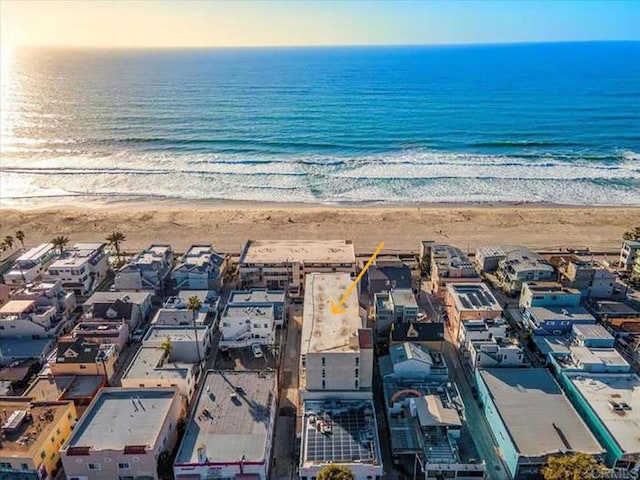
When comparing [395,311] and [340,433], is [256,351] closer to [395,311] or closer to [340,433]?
[395,311]

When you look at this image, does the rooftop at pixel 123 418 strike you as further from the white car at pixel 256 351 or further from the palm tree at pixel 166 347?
the white car at pixel 256 351

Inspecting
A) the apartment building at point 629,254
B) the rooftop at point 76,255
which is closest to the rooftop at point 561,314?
the apartment building at point 629,254

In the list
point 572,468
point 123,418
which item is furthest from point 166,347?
point 572,468

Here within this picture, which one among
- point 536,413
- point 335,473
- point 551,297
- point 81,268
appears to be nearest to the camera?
point 335,473

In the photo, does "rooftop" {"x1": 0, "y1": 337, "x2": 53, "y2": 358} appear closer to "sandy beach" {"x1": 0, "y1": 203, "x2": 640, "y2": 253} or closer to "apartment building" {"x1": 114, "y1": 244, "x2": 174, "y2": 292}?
"apartment building" {"x1": 114, "y1": 244, "x2": 174, "y2": 292}

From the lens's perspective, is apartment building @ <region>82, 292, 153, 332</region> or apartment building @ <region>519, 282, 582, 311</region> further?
apartment building @ <region>519, 282, 582, 311</region>

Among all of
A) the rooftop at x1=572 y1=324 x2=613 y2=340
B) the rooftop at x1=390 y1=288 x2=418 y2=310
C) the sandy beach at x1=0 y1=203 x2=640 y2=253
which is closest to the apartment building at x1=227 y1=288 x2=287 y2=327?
the rooftop at x1=390 y1=288 x2=418 y2=310

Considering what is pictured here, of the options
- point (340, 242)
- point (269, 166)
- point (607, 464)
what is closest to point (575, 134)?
point (269, 166)
